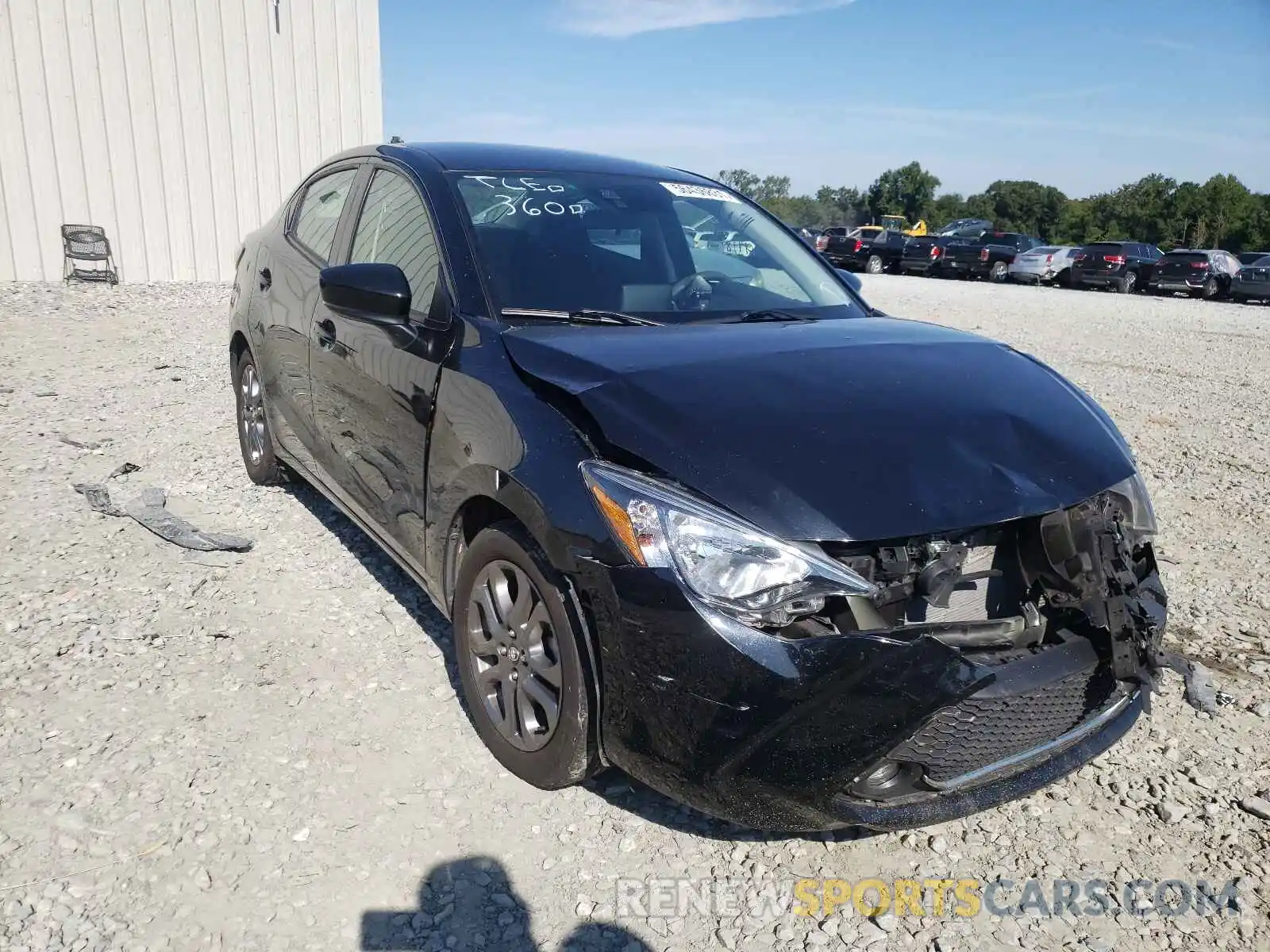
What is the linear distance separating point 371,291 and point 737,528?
1.47 m

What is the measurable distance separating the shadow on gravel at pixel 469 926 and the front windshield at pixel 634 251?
1624mm

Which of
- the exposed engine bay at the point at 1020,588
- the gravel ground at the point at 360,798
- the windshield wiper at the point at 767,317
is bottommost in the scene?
the gravel ground at the point at 360,798

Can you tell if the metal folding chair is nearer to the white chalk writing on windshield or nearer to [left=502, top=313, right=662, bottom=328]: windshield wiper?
the white chalk writing on windshield

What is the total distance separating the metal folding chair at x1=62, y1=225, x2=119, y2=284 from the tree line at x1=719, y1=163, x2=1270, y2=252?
1617cm

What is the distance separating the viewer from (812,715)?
79.7 inches

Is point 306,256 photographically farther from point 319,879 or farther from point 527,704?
point 319,879

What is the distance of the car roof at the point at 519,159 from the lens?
11.5 feet

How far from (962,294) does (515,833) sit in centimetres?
2101

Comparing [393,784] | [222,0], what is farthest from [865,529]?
[222,0]

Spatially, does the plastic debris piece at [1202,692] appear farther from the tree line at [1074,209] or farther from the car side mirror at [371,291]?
the tree line at [1074,209]

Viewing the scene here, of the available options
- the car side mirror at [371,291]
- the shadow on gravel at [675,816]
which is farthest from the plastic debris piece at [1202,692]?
the car side mirror at [371,291]

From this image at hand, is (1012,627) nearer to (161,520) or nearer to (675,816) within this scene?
(675,816)

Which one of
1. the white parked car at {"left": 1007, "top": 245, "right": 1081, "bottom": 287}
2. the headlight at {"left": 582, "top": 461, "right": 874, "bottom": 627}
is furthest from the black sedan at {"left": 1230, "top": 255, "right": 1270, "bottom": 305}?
the headlight at {"left": 582, "top": 461, "right": 874, "bottom": 627}

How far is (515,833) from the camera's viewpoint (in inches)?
98.3
